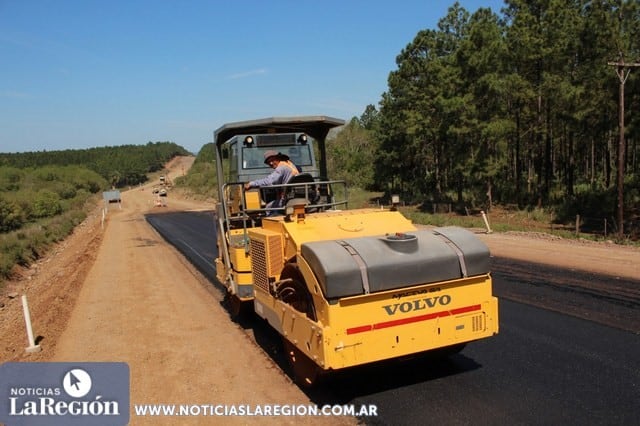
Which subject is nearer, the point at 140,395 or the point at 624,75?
the point at 140,395

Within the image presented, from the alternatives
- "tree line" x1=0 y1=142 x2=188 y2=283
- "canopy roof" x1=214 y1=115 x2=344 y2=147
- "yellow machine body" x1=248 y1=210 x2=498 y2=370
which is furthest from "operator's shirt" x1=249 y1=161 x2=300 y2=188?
"tree line" x1=0 y1=142 x2=188 y2=283

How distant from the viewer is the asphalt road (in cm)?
432

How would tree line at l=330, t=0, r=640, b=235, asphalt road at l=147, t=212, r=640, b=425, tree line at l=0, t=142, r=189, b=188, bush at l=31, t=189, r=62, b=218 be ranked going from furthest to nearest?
tree line at l=0, t=142, r=189, b=188 → bush at l=31, t=189, r=62, b=218 → tree line at l=330, t=0, r=640, b=235 → asphalt road at l=147, t=212, r=640, b=425

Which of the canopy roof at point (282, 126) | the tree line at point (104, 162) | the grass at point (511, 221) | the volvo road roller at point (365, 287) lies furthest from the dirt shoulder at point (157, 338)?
the tree line at point (104, 162)

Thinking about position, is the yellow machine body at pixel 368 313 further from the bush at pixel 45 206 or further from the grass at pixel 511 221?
the bush at pixel 45 206

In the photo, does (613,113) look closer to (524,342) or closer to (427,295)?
(524,342)

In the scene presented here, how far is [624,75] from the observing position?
18984 mm

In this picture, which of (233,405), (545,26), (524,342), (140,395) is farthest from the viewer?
(545,26)

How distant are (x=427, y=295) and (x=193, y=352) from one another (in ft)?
11.4

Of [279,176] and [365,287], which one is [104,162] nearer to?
[279,176]

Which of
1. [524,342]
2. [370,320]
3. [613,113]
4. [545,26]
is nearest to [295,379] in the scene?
[370,320]

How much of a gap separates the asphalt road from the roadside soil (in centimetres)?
53
